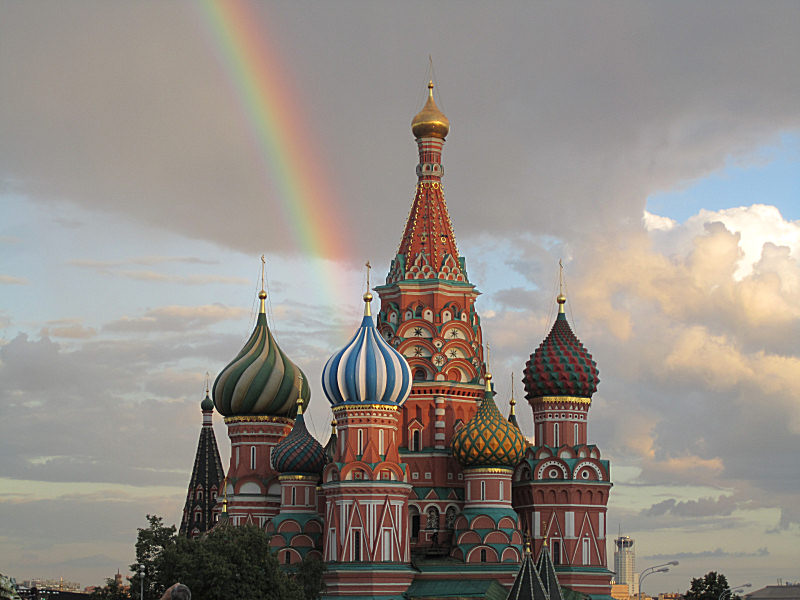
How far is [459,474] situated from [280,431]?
28.9 ft

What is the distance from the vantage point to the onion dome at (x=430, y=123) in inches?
2405

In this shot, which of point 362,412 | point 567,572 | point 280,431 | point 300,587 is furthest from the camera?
point 280,431

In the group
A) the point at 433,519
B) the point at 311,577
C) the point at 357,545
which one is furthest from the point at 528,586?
the point at 433,519

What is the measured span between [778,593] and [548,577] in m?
98.6

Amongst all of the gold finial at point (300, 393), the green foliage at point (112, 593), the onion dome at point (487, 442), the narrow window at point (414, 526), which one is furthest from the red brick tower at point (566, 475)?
the green foliage at point (112, 593)

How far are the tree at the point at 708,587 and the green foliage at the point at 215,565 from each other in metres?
31.7

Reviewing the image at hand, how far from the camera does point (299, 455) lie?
56250mm

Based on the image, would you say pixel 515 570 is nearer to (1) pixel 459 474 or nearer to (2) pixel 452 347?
(1) pixel 459 474

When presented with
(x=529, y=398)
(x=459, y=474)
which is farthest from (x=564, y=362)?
(x=459, y=474)

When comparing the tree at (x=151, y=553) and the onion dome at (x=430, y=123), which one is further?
the onion dome at (x=430, y=123)

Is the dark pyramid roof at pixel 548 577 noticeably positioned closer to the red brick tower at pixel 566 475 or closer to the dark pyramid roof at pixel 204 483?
the red brick tower at pixel 566 475

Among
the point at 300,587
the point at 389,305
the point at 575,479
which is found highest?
the point at 389,305

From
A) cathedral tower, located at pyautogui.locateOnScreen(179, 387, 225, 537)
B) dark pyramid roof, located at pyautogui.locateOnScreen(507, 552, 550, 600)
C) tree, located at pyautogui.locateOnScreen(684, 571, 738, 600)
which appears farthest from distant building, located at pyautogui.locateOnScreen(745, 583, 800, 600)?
dark pyramid roof, located at pyautogui.locateOnScreen(507, 552, 550, 600)

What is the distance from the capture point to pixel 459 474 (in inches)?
2251
